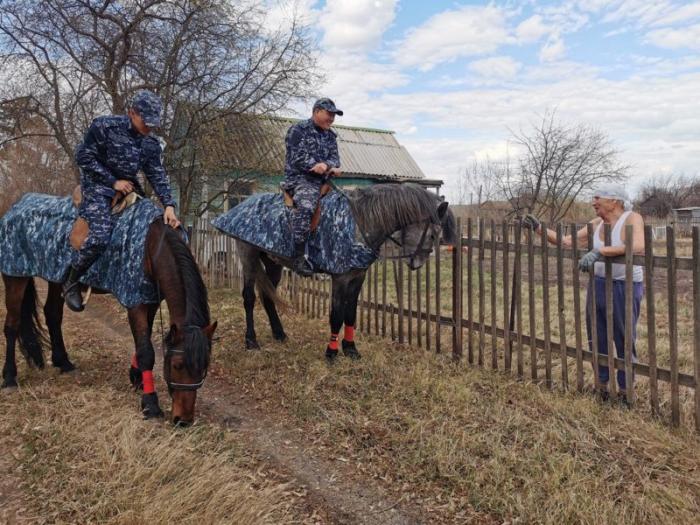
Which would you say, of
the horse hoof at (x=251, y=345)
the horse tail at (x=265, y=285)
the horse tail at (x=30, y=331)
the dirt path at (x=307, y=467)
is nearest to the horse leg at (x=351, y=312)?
the horse tail at (x=265, y=285)

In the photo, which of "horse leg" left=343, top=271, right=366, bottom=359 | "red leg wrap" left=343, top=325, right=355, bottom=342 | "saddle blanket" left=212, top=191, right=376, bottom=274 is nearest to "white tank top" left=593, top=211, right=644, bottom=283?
"saddle blanket" left=212, top=191, right=376, bottom=274

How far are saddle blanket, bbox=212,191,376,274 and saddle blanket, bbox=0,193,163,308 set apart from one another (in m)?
1.53

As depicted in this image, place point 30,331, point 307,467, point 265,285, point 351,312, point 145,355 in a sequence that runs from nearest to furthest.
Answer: point 307,467 < point 145,355 < point 30,331 < point 351,312 < point 265,285

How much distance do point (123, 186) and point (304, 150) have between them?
1821 mm

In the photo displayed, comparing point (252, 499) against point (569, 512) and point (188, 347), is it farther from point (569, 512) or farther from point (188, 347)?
point (569, 512)

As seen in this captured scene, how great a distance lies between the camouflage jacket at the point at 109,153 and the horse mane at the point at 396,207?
84.4 inches

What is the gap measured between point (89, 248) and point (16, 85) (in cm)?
1020

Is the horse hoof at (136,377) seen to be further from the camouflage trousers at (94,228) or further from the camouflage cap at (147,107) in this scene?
the camouflage cap at (147,107)

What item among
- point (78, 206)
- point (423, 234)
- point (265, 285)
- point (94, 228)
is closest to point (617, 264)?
point (423, 234)

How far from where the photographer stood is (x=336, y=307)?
5.10 metres

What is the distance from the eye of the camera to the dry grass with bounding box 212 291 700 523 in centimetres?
271

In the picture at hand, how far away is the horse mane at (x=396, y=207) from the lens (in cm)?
489

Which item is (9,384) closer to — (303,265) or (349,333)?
(303,265)

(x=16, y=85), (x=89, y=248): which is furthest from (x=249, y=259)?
(x=16, y=85)
